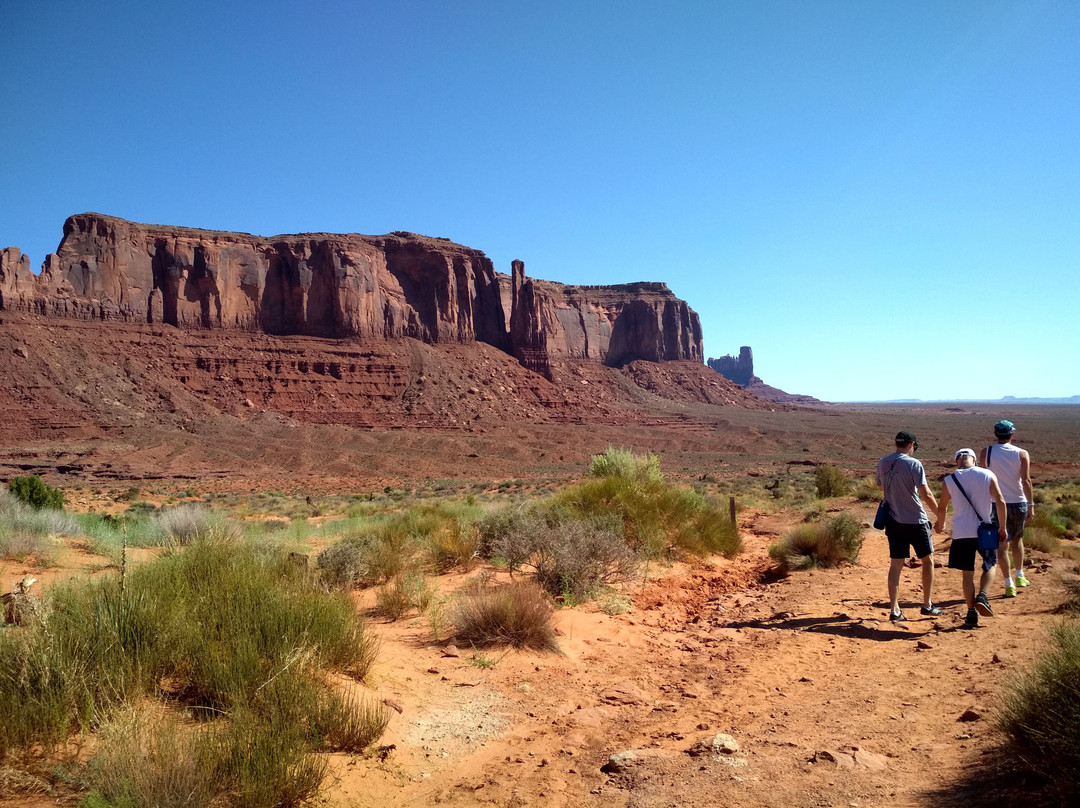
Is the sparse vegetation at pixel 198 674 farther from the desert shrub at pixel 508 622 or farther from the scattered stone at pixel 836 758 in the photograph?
the scattered stone at pixel 836 758

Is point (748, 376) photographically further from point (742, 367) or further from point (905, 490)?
point (905, 490)

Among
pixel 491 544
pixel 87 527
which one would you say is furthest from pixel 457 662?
pixel 87 527

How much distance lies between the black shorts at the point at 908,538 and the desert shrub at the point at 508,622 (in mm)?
3574

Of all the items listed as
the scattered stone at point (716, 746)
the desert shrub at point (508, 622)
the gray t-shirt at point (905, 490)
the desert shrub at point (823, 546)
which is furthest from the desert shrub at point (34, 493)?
the gray t-shirt at point (905, 490)

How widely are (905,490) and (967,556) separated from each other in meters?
0.86

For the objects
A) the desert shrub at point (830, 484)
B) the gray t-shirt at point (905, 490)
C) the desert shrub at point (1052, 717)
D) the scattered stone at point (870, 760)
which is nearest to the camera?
the desert shrub at point (1052, 717)

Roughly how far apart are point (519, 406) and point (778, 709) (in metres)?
66.3

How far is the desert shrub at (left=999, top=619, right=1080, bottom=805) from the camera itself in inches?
106

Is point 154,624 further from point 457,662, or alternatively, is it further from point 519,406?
point 519,406

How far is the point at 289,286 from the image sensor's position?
6900 centimetres

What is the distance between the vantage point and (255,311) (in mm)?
67125

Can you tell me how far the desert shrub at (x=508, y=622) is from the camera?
5629 millimetres

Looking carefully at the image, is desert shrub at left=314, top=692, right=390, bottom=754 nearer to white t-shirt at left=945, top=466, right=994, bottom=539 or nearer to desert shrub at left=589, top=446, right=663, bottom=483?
white t-shirt at left=945, top=466, right=994, bottom=539

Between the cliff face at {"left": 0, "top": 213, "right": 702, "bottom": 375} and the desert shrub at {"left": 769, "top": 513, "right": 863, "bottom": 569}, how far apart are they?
64.5 metres
